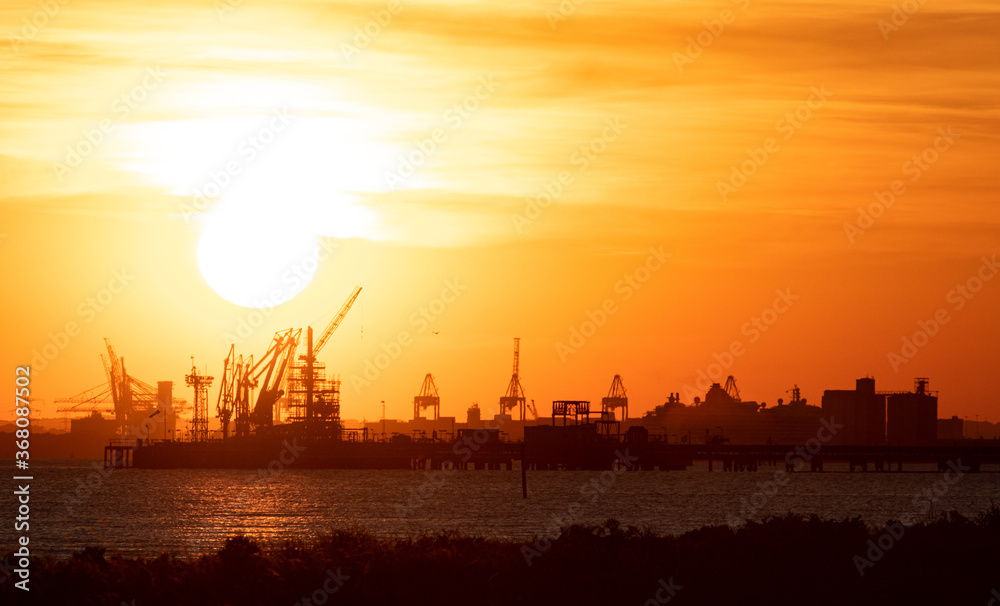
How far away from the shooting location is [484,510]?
9525 cm

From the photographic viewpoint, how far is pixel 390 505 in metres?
101

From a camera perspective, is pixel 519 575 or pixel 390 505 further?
pixel 390 505

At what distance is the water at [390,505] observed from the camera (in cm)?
7500

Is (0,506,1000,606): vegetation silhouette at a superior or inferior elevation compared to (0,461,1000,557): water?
superior

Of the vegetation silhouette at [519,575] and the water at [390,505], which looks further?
the water at [390,505]

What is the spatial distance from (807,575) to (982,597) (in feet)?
15.9

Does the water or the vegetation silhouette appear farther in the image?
the water

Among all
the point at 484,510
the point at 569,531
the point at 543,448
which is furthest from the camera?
the point at 543,448

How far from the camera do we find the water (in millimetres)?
75000

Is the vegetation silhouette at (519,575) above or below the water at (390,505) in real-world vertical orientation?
above

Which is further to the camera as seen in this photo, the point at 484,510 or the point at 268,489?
the point at 268,489

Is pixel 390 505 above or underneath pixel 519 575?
underneath

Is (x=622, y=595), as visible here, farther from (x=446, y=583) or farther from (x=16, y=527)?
(x=16, y=527)

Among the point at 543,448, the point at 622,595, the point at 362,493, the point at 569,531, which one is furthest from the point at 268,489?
the point at 622,595
